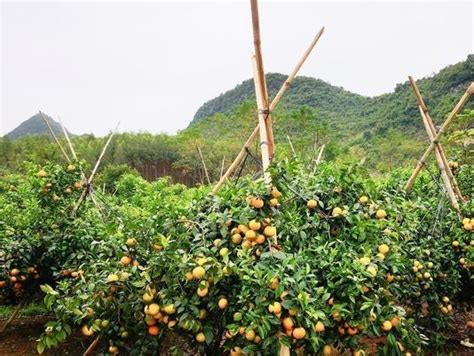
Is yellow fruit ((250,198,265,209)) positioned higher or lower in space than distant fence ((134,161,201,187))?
higher

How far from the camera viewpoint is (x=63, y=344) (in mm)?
3631

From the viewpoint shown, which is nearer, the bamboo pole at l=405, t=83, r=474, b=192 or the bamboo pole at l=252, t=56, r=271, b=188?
the bamboo pole at l=252, t=56, r=271, b=188

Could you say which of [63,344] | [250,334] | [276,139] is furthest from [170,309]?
[276,139]

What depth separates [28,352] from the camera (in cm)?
348

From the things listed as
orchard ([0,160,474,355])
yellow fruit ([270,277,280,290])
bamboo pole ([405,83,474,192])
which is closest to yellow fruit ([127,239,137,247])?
orchard ([0,160,474,355])

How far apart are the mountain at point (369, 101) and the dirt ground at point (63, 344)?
12.4 meters

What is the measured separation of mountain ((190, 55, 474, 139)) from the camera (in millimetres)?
23344

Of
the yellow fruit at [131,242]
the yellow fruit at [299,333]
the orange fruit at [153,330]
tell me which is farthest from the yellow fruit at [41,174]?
the yellow fruit at [299,333]

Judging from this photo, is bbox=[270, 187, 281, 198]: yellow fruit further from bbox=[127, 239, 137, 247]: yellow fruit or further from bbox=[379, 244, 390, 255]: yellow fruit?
bbox=[127, 239, 137, 247]: yellow fruit

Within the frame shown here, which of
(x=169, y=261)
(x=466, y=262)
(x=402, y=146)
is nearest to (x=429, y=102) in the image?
(x=402, y=146)

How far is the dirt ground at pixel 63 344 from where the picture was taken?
10.3 ft

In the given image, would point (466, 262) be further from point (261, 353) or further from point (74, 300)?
point (74, 300)

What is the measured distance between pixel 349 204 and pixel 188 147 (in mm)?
17864

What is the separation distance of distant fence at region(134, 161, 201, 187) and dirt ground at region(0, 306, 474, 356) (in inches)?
589
